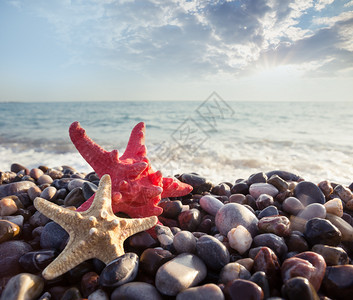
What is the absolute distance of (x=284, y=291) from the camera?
157 centimetres

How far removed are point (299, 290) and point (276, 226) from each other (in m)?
0.84

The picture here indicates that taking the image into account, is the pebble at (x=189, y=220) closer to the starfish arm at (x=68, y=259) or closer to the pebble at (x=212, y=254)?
the pebble at (x=212, y=254)

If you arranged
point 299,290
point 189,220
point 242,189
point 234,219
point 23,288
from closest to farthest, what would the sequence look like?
1. point 299,290
2. point 23,288
3. point 234,219
4. point 189,220
5. point 242,189

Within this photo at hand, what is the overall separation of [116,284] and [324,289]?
1476mm

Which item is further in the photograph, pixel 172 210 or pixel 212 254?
pixel 172 210

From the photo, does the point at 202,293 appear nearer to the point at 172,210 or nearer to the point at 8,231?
the point at 172,210

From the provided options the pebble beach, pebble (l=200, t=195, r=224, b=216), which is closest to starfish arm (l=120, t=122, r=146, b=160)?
the pebble beach

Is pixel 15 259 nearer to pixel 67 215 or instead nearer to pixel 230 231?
pixel 67 215

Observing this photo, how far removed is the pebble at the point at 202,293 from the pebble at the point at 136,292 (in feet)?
0.60

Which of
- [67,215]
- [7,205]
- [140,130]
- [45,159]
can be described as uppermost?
[140,130]

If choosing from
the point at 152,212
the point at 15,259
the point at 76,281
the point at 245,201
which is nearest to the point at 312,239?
the point at 245,201

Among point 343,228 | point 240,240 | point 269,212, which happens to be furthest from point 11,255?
point 343,228

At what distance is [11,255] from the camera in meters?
2.14

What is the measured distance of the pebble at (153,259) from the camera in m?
1.89
